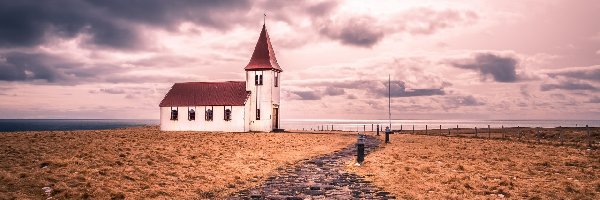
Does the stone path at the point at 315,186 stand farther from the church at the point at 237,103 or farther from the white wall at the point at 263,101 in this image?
the church at the point at 237,103

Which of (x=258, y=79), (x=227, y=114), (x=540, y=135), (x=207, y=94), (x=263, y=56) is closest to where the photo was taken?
(x=540, y=135)

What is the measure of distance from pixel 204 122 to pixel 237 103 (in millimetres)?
5056

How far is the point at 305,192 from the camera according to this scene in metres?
11.0

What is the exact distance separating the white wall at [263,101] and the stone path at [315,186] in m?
31.1

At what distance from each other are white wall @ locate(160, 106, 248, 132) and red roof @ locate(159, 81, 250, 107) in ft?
2.13

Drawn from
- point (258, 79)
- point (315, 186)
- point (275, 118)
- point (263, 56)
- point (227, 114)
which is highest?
point (263, 56)

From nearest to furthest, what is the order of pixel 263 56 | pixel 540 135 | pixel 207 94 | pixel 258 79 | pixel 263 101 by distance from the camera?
pixel 540 135, pixel 263 101, pixel 258 79, pixel 263 56, pixel 207 94

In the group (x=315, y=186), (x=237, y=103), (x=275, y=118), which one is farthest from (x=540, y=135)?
(x=315, y=186)

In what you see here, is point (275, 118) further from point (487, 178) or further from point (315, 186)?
point (315, 186)

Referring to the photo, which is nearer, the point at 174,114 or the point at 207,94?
the point at 207,94

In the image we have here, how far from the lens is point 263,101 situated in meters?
47.3

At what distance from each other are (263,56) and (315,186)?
37.3 m

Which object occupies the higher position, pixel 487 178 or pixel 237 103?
pixel 237 103

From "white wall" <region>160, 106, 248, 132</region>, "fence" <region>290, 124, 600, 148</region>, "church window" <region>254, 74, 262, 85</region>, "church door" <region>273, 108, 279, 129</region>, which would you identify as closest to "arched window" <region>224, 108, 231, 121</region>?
"white wall" <region>160, 106, 248, 132</region>
